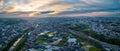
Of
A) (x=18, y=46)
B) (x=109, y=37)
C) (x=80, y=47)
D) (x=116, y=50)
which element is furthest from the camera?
(x=109, y=37)

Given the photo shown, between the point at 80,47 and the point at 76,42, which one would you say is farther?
the point at 76,42

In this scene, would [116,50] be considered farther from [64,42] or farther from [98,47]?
[64,42]

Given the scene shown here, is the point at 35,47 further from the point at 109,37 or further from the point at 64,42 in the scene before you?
the point at 109,37

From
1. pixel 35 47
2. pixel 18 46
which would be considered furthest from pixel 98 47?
pixel 18 46

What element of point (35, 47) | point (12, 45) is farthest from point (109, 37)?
point (12, 45)

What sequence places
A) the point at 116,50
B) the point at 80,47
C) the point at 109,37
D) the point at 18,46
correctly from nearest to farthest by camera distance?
the point at 116,50 → the point at 80,47 → the point at 18,46 → the point at 109,37

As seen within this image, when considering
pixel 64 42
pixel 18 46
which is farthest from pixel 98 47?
pixel 18 46

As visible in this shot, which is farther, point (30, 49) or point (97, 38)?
point (97, 38)
